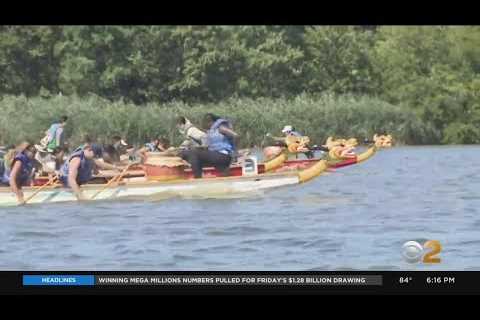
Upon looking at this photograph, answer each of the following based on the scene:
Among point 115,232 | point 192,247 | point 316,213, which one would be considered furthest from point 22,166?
point 316,213

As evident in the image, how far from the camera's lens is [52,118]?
7184mm

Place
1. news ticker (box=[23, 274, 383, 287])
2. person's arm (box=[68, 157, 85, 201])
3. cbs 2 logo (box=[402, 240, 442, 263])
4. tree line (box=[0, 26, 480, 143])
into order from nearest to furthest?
news ticker (box=[23, 274, 383, 287])
cbs 2 logo (box=[402, 240, 442, 263])
tree line (box=[0, 26, 480, 143])
person's arm (box=[68, 157, 85, 201])

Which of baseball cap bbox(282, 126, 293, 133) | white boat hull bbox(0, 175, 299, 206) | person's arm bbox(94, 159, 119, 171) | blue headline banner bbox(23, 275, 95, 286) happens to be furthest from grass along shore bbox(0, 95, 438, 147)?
blue headline banner bbox(23, 275, 95, 286)

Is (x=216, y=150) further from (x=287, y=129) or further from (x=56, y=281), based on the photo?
(x=56, y=281)

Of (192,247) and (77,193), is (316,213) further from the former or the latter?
(77,193)

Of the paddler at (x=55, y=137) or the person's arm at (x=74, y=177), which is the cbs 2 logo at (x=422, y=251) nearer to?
the person's arm at (x=74, y=177)

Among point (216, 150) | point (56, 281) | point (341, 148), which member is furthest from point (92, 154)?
point (341, 148)

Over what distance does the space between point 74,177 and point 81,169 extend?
82mm

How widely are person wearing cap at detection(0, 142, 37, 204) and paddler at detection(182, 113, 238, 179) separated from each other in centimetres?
101

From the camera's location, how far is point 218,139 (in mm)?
7227

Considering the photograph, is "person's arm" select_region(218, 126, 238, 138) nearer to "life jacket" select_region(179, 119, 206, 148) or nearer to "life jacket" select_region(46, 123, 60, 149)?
"life jacket" select_region(179, 119, 206, 148)

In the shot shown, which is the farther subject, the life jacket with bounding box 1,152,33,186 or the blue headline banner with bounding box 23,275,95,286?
the life jacket with bounding box 1,152,33,186

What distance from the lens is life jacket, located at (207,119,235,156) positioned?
23.6 ft

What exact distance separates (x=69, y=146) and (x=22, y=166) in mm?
336
